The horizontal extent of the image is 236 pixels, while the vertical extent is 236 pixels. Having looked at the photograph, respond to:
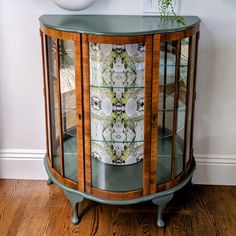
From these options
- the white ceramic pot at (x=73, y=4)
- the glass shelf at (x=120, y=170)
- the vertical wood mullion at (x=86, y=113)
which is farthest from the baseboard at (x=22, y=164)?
the white ceramic pot at (x=73, y=4)

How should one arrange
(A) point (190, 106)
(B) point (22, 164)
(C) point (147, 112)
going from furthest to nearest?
1. (B) point (22, 164)
2. (A) point (190, 106)
3. (C) point (147, 112)

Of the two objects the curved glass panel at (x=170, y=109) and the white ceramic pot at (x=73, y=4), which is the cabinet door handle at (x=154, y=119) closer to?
the curved glass panel at (x=170, y=109)

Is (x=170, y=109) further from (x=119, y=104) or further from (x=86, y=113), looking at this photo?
(x=86, y=113)

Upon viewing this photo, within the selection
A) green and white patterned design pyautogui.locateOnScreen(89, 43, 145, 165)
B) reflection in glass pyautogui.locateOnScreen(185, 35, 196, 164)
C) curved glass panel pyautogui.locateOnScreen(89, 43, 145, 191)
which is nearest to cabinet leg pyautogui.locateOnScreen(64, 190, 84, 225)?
curved glass panel pyautogui.locateOnScreen(89, 43, 145, 191)

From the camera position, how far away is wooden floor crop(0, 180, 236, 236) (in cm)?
220

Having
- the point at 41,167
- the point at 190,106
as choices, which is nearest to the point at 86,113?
the point at 190,106

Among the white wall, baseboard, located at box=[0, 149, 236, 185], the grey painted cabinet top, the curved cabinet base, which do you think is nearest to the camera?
the grey painted cabinet top

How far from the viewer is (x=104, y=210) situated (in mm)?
2361

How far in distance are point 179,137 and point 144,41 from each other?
55cm

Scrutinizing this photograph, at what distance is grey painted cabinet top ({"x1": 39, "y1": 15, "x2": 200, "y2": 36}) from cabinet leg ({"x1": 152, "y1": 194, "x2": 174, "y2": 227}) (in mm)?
810

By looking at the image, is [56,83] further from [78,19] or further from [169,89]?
[169,89]

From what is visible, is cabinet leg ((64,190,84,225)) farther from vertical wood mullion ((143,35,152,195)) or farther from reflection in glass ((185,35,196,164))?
reflection in glass ((185,35,196,164))

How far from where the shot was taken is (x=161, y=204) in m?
2.19

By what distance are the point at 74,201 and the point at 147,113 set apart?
59 cm
